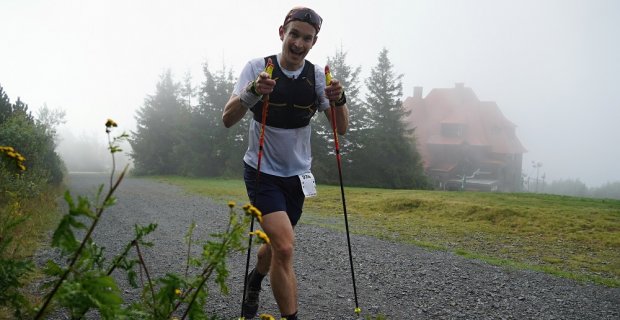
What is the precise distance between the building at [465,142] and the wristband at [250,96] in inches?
1449

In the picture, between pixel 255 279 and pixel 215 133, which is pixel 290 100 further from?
pixel 215 133

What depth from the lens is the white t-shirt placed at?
12.0 ft

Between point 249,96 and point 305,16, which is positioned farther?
point 305,16

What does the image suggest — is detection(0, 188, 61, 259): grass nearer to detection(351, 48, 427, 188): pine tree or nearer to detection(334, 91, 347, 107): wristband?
detection(334, 91, 347, 107): wristband

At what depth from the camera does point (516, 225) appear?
10883 mm

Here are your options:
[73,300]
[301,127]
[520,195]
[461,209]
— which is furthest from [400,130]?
[73,300]

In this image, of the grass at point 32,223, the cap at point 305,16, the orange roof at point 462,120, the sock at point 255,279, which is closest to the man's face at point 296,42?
the cap at point 305,16

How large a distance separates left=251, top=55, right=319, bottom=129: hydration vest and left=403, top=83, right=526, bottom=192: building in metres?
36.3

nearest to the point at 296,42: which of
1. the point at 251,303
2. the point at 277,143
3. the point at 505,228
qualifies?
the point at 277,143

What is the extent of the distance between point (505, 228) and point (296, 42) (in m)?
8.85

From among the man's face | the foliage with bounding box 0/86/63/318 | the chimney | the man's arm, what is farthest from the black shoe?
the chimney

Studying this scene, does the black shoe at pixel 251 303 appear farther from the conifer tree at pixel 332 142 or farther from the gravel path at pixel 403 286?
the conifer tree at pixel 332 142

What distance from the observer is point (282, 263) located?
3369 mm

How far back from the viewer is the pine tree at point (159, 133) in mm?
42500
